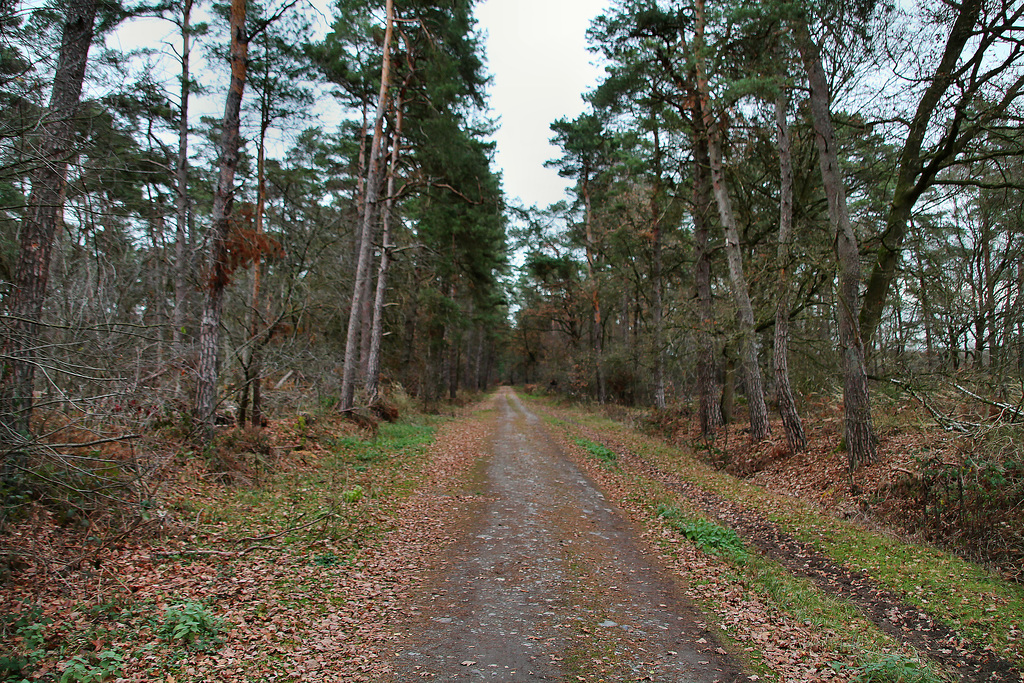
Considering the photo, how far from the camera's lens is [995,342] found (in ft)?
39.4

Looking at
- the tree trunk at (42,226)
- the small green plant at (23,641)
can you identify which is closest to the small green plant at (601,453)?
the small green plant at (23,641)

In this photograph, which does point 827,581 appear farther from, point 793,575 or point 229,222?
point 229,222

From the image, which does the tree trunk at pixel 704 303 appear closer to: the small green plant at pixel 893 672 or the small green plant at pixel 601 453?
the small green plant at pixel 601 453

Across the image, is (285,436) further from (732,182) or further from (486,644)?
(732,182)

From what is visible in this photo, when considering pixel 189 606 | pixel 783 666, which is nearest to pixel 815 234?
pixel 783 666

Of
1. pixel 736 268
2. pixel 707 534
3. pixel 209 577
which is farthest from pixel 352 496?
pixel 736 268

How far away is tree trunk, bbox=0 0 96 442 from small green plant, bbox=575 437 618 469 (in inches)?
370

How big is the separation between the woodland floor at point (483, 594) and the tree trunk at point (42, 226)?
1207 mm

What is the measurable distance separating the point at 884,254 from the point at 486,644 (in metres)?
10.2

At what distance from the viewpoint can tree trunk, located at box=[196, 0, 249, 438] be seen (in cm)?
801

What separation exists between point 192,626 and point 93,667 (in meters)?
0.60

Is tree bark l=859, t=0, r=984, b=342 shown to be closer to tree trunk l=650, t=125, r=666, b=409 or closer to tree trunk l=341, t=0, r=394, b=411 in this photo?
tree trunk l=650, t=125, r=666, b=409

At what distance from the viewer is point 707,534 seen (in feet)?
22.3

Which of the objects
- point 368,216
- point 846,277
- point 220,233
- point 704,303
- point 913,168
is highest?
point 913,168
